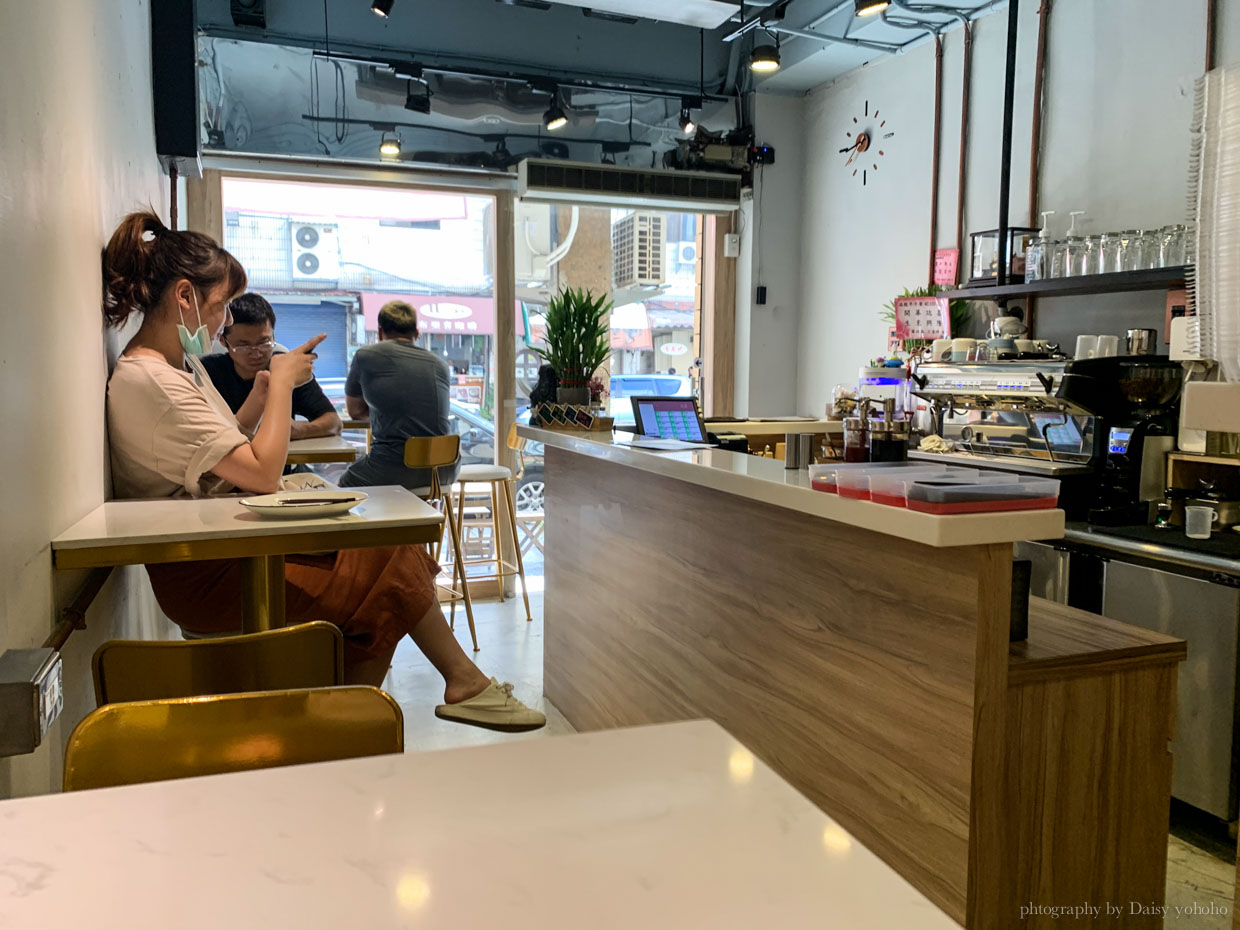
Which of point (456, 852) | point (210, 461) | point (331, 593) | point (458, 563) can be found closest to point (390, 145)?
point (458, 563)

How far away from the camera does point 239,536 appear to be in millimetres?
1992

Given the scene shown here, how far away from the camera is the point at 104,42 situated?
2.53 m

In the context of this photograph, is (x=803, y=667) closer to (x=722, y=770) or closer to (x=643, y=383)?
(x=722, y=770)

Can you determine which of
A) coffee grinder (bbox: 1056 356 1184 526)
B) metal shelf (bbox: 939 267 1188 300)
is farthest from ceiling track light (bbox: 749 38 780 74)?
coffee grinder (bbox: 1056 356 1184 526)

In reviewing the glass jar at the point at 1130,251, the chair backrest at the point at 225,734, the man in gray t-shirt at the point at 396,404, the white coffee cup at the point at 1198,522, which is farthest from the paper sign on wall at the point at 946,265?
the chair backrest at the point at 225,734

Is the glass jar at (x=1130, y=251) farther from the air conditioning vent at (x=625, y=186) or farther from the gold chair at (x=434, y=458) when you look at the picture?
the gold chair at (x=434, y=458)

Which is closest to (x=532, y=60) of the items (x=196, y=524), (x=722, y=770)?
(x=196, y=524)

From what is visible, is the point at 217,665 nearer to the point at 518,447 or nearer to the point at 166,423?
the point at 166,423

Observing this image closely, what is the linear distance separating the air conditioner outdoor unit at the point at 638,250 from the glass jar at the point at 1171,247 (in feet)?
11.2

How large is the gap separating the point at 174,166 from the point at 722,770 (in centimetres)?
423

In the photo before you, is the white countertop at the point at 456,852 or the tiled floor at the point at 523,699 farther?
the tiled floor at the point at 523,699

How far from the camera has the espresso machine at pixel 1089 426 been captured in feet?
10.9

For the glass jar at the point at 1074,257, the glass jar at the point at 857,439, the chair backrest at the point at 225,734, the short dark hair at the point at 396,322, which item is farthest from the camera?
the short dark hair at the point at 396,322

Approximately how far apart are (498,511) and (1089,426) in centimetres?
317
